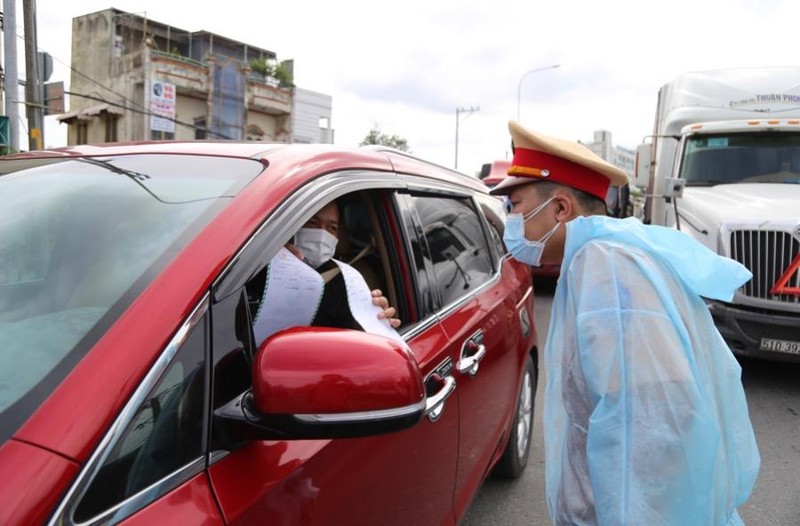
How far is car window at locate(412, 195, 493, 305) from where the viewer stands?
253cm

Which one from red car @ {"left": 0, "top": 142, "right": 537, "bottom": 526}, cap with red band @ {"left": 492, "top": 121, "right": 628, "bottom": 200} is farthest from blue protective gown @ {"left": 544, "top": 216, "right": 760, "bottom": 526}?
red car @ {"left": 0, "top": 142, "right": 537, "bottom": 526}

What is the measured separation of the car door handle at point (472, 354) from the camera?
7.37ft

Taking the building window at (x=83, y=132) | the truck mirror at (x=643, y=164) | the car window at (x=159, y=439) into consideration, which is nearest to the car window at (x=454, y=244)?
the car window at (x=159, y=439)

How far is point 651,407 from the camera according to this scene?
1.22 meters

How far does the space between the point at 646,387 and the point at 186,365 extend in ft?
2.94

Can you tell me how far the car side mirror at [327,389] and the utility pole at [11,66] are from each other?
13061 mm

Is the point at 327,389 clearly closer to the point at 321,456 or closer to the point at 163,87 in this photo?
the point at 321,456

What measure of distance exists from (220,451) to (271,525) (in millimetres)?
176

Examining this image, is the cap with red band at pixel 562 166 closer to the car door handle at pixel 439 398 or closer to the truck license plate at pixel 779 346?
the car door handle at pixel 439 398

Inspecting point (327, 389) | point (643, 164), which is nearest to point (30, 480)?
point (327, 389)

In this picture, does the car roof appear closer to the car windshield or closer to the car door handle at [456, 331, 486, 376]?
the car windshield

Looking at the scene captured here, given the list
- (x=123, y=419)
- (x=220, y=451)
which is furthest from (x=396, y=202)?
(x=123, y=419)

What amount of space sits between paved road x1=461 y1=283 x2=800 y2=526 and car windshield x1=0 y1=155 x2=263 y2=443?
2477 millimetres

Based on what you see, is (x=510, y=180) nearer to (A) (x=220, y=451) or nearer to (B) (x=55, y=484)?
(A) (x=220, y=451)
